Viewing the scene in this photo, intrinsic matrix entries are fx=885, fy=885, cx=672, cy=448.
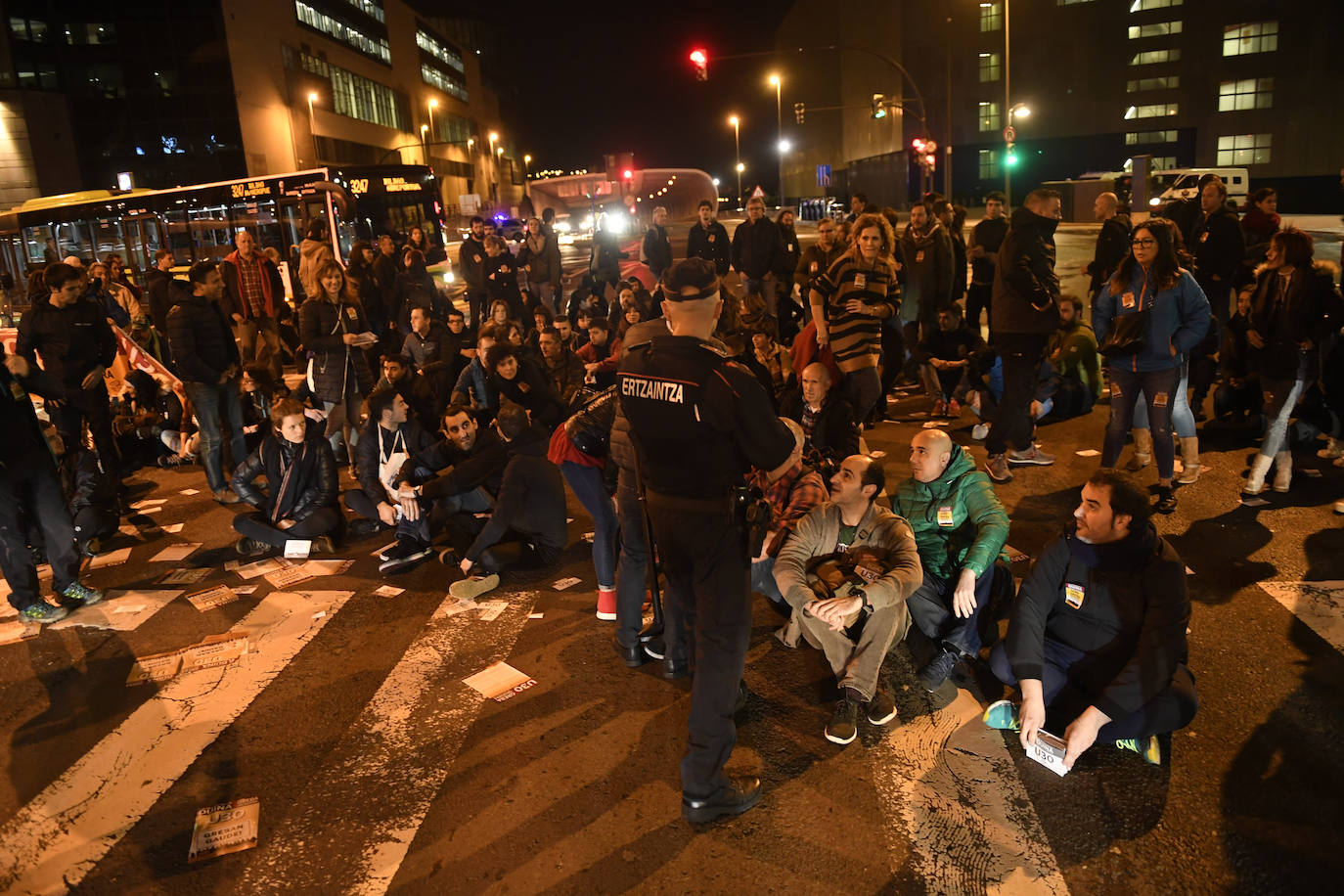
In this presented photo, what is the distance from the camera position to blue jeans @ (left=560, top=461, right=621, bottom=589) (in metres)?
5.13

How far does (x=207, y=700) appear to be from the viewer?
4.73m

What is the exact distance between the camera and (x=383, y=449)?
6977mm

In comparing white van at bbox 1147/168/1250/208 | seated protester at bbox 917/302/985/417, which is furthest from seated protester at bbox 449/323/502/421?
white van at bbox 1147/168/1250/208

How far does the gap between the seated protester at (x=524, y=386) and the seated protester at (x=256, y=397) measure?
2.94m

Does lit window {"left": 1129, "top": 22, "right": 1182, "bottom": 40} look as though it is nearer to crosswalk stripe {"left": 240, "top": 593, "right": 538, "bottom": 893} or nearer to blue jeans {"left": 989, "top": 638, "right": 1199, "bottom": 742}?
blue jeans {"left": 989, "top": 638, "right": 1199, "bottom": 742}

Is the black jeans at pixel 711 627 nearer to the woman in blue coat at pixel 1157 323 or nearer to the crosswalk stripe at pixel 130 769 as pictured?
the crosswalk stripe at pixel 130 769

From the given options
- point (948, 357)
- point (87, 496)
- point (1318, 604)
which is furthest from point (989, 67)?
point (87, 496)

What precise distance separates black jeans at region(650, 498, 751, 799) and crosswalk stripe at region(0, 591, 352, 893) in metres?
2.43

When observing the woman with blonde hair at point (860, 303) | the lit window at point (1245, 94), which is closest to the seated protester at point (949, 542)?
the woman with blonde hair at point (860, 303)

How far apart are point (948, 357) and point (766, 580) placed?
525cm

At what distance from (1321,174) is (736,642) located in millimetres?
47107

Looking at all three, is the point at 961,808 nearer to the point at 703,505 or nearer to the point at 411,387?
the point at 703,505

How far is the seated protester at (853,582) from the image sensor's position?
161 inches

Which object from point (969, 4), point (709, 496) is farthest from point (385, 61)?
point (709, 496)
